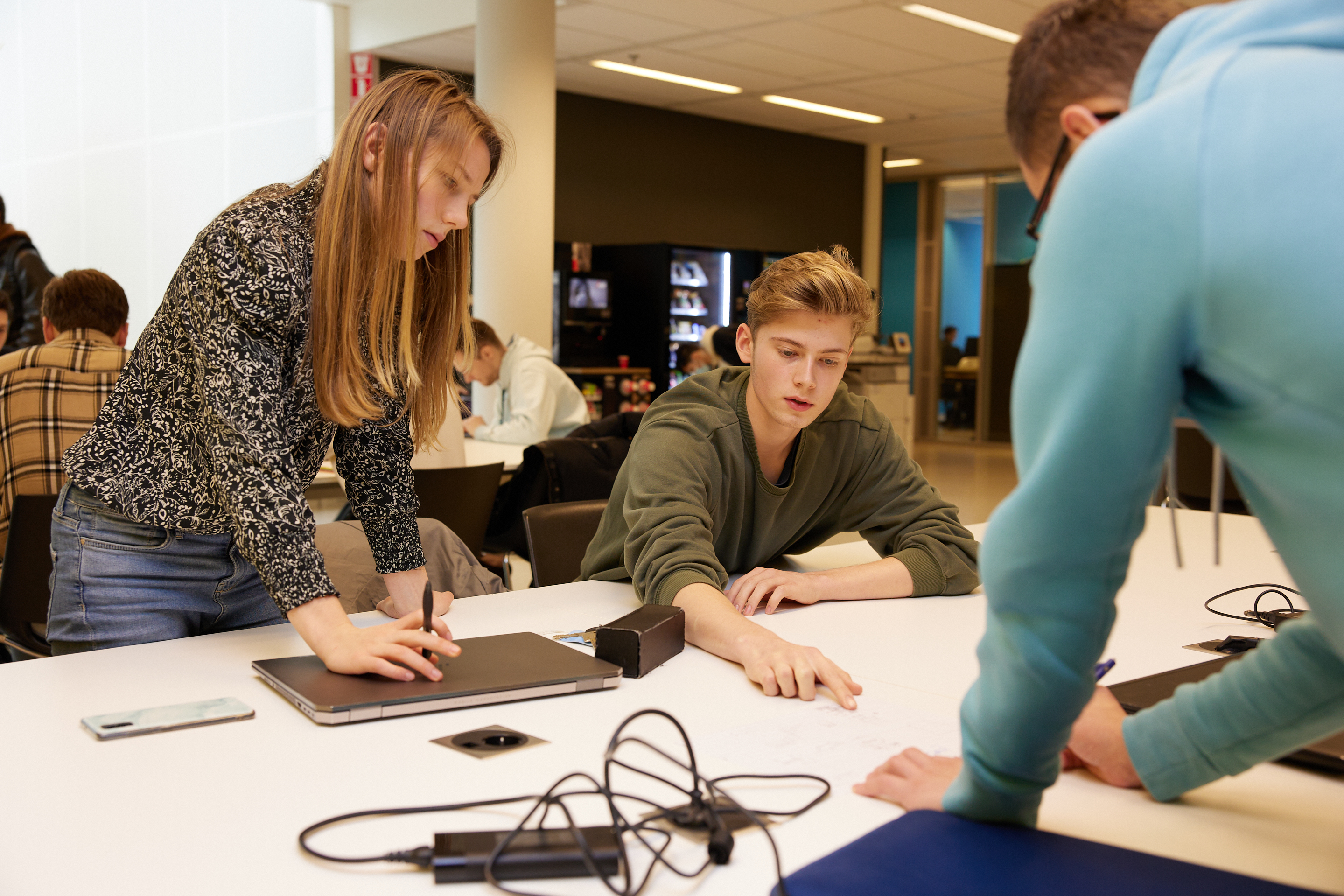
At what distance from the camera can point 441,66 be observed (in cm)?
798

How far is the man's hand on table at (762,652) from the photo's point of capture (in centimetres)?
126

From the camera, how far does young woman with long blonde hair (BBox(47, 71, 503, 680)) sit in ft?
4.15

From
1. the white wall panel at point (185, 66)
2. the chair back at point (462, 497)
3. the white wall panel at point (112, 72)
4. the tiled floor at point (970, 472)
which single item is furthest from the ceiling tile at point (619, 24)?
the chair back at point (462, 497)

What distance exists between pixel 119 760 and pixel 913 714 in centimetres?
81

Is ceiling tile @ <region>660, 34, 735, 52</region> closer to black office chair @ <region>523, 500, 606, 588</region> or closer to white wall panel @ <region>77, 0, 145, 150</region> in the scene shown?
white wall panel @ <region>77, 0, 145, 150</region>

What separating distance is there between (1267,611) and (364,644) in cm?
145

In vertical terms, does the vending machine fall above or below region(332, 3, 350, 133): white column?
below

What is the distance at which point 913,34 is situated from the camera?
6.83 m

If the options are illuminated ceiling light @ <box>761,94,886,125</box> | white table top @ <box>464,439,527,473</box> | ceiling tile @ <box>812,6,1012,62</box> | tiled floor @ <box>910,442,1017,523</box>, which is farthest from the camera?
illuminated ceiling light @ <box>761,94,886,125</box>

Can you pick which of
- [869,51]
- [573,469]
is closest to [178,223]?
[869,51]

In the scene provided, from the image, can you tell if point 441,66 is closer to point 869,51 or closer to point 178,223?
point 178,223

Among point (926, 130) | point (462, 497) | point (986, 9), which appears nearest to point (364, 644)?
point (462, 497)

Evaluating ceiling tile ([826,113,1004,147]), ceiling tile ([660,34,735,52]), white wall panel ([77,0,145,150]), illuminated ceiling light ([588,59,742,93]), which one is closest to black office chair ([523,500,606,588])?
ceiling tile ([660,34,735,52])

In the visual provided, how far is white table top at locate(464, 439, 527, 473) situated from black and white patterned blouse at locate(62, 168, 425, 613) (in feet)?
7.84
